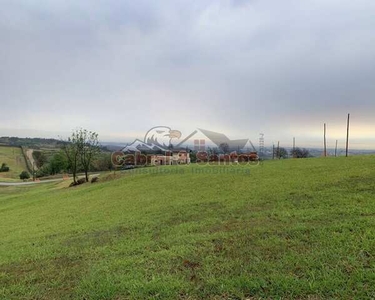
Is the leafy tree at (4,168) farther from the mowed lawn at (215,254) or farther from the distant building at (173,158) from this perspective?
the mowed lawn at (215,254)

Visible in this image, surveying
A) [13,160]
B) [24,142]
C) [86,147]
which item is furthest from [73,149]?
[24,142]

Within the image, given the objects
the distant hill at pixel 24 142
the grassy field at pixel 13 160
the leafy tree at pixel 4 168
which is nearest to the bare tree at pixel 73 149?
the grassy field at pixel 13 160

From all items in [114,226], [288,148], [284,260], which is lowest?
[114,226]

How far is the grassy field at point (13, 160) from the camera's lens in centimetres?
5220

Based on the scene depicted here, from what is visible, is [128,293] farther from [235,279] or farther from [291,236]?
[291,236]

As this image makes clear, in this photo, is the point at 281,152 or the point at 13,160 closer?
the point at 281,152

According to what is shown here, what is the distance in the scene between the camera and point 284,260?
291 centimetres

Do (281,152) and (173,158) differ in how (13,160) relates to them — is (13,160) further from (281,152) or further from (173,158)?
(281,152)

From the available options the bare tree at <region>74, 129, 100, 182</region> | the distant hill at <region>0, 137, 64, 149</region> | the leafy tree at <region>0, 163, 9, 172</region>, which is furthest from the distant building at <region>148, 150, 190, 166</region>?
the distant hill at <region>0, 137, 64, 149</region>

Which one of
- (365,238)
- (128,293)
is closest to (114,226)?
(128,293)

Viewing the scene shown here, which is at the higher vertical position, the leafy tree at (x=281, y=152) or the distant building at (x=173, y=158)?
the leafy tree at (x=281, y=152)

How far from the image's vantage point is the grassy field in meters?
52.2

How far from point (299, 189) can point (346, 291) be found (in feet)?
14.8

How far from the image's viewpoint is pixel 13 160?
60.2 metres
